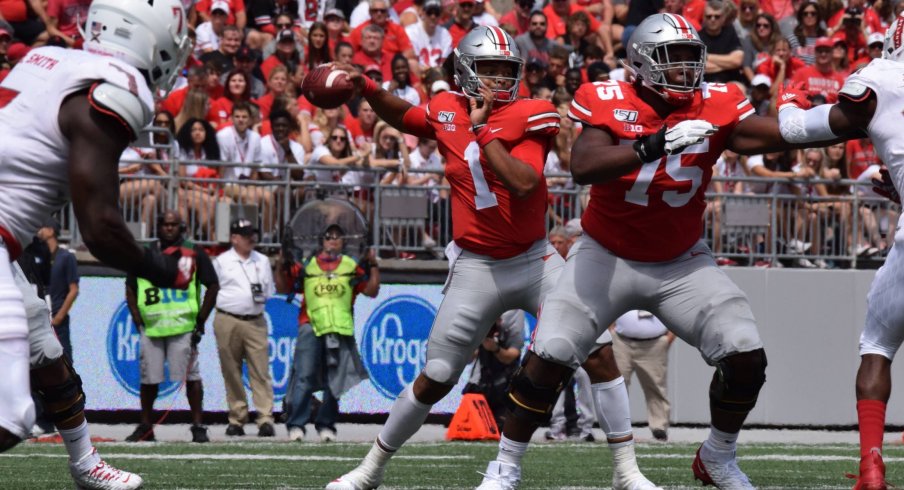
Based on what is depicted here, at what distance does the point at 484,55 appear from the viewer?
6.79m

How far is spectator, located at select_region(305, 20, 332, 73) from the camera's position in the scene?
49.3 ft

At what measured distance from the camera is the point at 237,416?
12078 millimetres

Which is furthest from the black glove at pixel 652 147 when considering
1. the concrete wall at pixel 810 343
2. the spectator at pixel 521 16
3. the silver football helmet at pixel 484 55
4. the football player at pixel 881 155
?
the spectator at pixel 521 16

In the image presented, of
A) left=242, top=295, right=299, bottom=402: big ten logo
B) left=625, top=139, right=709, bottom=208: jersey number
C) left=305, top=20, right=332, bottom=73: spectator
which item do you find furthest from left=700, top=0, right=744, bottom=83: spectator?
left=625, top=139, right=709, bottom=208: jersey number

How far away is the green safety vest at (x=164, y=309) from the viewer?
11562 mm

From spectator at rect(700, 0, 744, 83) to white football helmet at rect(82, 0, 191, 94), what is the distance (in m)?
11.2

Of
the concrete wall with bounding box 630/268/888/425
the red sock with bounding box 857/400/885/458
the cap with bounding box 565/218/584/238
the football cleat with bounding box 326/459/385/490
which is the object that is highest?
the red sock with bounding box 857/400/885/458

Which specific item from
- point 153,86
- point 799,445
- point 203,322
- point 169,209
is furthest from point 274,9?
point 153,86

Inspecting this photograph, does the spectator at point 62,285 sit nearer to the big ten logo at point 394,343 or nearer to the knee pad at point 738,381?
the big ten logo at point 394,343

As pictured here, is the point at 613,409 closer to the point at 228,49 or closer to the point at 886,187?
the point at 886,187

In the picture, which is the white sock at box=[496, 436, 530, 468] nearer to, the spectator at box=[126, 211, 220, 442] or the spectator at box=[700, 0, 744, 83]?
the spectator at box=[126, 211, 220, 442]

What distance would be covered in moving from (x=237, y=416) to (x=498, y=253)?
5.81 meters

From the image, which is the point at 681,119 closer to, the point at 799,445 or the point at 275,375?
the point at 799,445

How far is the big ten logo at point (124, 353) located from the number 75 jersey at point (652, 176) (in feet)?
23.8
